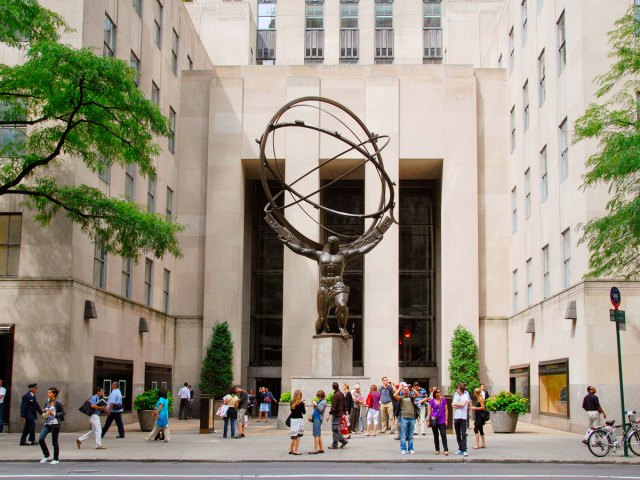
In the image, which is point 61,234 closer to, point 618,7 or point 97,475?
point 97,475

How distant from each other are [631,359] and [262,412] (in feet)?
59.4

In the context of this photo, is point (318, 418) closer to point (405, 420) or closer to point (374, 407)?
point (405, 420)

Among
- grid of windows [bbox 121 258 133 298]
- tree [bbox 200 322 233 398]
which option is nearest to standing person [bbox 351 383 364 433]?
grid of windows [bbox 121 258 133 298]

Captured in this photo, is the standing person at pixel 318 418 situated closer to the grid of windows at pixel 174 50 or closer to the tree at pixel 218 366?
the tree at pixel 218 366

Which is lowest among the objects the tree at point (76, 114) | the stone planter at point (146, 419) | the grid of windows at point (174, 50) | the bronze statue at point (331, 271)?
the stone planter at point (146, 419)

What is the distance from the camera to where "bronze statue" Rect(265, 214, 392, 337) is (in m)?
28.3

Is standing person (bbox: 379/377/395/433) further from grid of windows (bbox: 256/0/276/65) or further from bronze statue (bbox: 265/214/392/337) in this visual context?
grid of windows (bbox: 256/0/276/65)

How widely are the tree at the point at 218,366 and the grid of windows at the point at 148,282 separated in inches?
162

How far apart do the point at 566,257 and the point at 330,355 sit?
10.0m

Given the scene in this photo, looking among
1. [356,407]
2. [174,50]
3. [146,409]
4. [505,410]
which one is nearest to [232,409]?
[356,407]

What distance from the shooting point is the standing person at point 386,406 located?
88.3ft

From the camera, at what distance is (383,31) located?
6100cm

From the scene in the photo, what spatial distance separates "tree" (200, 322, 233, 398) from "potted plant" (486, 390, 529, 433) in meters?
16.1

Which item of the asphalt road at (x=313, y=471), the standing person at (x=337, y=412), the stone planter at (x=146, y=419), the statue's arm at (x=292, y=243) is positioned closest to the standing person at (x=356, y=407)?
the statue's arm at (x=292, y=243)
